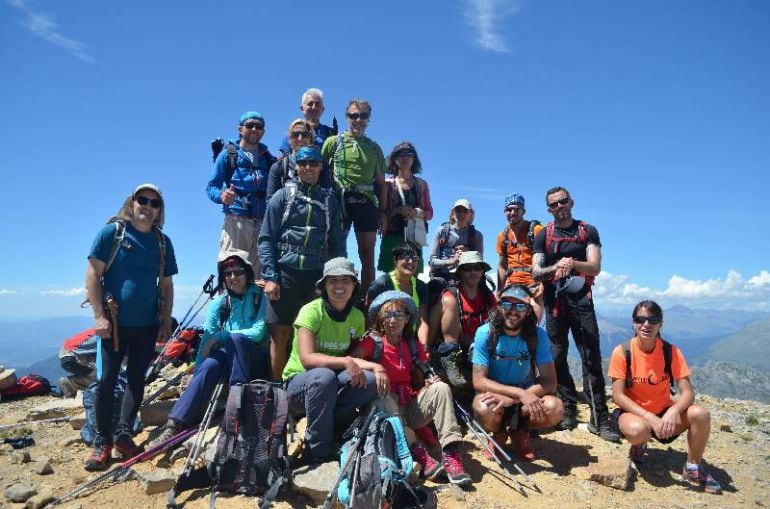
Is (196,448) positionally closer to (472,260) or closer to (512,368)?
(512,368)

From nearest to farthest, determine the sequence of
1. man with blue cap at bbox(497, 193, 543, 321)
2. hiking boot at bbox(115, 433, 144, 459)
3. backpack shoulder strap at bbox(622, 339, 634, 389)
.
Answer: hiking boot at bbox(115, 433, 144, 459) → backpack shoulder strap at bbox(622, 339, 634, 389) → man with blue cap at bbox(497, 193, 543, 321)

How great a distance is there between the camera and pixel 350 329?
6273 mm

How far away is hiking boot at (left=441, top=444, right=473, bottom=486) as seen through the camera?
5719mm

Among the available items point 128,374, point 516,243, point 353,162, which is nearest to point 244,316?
point 128,374

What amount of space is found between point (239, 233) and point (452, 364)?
15.1 ft

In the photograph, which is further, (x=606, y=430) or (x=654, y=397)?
(x=606, y=430)

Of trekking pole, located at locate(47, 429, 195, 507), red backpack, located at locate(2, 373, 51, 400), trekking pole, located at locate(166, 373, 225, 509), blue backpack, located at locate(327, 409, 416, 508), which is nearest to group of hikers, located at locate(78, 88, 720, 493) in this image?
trekking pole, located at locate(166, 373, 225, 509)

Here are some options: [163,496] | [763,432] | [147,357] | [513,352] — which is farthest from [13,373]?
[763,432]

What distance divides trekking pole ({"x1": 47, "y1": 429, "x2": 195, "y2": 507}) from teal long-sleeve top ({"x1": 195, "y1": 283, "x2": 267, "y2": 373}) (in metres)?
1.47

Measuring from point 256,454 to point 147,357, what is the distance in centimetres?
248

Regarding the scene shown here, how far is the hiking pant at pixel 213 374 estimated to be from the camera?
6.15m

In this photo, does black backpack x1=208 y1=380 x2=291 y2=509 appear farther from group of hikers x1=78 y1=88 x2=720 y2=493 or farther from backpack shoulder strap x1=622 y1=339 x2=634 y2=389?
backpack shoulder strap x1=622 y1=339 x2=634 y2=389

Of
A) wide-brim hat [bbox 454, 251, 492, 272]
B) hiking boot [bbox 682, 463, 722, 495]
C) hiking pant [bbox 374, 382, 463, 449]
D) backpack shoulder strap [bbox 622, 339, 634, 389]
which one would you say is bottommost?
hiking boot [bbox 682, 463, 722, 495]

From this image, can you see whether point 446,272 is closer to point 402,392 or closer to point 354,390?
point 402,392
